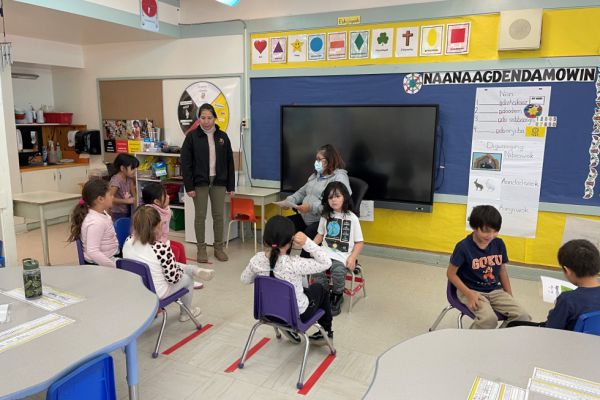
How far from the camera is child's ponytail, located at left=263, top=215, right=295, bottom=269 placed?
2545 mm

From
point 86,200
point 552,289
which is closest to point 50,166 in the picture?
point 86,200

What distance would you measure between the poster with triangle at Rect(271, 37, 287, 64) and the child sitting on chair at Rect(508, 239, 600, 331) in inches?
155

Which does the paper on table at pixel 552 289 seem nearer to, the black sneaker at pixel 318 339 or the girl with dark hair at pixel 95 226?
the black sneaker at pixel 318 339

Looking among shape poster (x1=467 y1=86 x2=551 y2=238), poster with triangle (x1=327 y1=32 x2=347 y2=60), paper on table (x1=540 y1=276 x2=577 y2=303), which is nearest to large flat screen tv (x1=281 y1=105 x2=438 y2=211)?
shape poster (x1=467 y1=86 x2=551 y2=238)

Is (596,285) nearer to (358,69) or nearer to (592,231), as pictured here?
(592,231)

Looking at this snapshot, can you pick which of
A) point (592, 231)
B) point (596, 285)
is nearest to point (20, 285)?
point (596, 285)

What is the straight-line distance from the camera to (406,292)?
13.4ft

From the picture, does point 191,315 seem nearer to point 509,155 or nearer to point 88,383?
point 88,383

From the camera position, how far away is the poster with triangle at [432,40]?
4.48 m

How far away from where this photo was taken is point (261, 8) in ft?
17.4

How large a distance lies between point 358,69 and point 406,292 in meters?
→ 2.40

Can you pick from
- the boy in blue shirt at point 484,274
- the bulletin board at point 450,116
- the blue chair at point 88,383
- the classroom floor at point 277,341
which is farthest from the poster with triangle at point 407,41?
the blue chair at point 88,383

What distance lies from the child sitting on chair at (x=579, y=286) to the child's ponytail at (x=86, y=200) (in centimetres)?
287

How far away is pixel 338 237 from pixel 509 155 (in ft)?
Answer: 6.70
